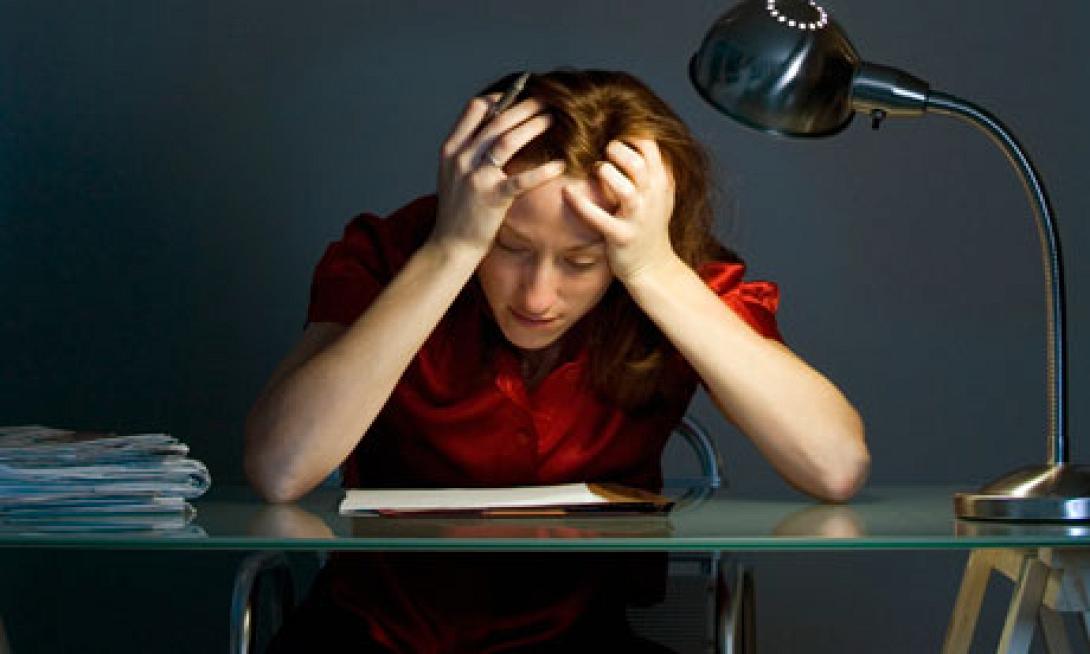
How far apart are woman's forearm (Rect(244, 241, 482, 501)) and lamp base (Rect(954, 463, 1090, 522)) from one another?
0.54 metres

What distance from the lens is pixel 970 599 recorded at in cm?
179

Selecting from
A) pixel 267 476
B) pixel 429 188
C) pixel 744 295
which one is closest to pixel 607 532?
pixel 267 476

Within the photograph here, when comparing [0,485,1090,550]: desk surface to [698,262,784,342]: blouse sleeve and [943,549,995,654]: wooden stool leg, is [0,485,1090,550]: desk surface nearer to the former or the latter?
[943,549,995,654]: wooden stool leg

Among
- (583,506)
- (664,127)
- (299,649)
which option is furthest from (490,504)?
(664,127)

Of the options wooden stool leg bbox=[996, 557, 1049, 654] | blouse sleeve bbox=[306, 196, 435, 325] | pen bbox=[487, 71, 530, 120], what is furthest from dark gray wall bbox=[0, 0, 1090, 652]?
wooden stool leg bbox=[996, 557, 1049, 654]

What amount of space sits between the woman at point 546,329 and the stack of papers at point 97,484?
204 mm

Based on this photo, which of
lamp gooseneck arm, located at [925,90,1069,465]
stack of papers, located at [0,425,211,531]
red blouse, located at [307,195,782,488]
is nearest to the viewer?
stack of papers, located at [0,425,211,531]

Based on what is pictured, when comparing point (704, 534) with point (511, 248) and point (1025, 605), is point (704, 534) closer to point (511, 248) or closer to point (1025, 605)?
point (1025, 605)

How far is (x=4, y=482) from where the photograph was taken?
1459 mm

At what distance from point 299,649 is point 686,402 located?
1.83 feet

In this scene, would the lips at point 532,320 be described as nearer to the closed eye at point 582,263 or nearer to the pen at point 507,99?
the closed eye at point 582,263

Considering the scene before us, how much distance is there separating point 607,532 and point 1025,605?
0.42 metres

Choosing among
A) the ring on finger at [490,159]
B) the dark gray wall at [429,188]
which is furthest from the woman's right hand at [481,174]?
the dark gray wall at [429,188]

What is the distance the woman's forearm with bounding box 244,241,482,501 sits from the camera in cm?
169
